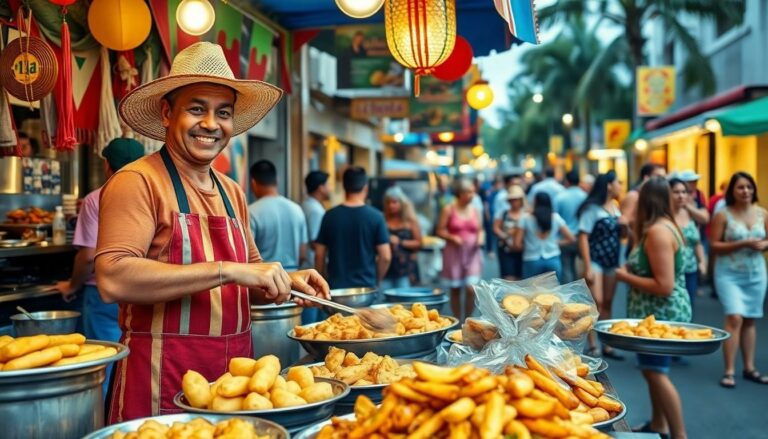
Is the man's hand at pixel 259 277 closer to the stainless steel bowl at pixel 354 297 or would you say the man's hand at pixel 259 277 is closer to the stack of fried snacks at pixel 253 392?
the stack of fried snacks at pixel 253 392

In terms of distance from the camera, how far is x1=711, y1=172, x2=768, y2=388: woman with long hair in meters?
8.04

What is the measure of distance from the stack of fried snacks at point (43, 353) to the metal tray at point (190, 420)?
10.0 inches

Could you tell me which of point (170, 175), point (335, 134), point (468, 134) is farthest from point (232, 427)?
point (468, 134)

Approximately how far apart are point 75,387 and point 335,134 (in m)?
18.1

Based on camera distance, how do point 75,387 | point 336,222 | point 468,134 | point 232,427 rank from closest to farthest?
1. point 232,427
2. point 75,387
3. point 336,222
4. point 468,134

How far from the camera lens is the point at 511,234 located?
11.1 metres

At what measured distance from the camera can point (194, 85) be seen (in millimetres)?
3256

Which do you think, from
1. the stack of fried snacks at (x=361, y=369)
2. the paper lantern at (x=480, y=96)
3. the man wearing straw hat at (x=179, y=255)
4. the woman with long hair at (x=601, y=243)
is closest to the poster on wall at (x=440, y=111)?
the paper lantern at (x=480, y=96)

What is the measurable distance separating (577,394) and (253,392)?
4.10 feet

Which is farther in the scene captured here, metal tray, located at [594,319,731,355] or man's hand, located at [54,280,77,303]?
man's hand, located at [54,280,77,303]

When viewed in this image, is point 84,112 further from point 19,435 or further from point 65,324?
point 19,435

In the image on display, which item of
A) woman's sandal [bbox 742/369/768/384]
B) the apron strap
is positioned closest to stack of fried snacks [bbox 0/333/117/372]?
the apron strap

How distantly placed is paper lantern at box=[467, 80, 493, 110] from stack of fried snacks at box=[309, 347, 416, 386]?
6.98 metres

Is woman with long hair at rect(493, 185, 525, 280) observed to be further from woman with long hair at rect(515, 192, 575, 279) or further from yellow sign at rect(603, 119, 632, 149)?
yellow sign at rect(603, 119, 632, 149)
